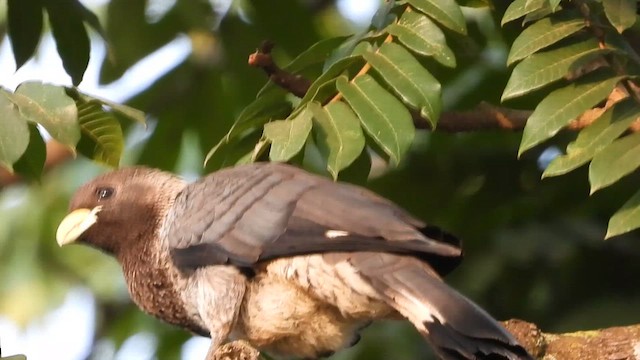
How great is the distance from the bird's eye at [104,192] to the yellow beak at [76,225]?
40 mm

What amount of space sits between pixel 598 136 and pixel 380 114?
1.65 feet

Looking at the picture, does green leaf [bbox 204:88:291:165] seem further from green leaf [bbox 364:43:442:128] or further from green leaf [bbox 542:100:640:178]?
green leaf [bbox 542:100:640:178]

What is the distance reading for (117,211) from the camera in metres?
2.98

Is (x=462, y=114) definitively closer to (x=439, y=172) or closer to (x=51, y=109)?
(x=439, y=172)

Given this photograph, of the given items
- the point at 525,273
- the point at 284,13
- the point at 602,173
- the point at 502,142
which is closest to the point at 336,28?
the point at 284,13

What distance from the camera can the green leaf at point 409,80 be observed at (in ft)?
8.80

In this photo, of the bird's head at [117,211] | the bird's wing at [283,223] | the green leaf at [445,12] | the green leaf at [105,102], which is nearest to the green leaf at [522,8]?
the green leaf at [445,12]

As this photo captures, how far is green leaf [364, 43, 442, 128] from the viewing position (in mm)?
2684

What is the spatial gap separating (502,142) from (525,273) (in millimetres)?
428

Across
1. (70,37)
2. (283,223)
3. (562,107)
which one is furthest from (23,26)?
(562,107)

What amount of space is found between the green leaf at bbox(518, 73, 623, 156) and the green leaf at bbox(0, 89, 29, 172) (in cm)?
110

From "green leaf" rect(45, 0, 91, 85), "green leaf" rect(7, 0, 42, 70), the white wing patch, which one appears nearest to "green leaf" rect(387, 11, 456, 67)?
the white wing patch

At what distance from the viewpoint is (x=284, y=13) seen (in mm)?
3855

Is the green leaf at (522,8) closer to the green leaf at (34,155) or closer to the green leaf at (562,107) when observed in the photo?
the green leaf at (562,107)
